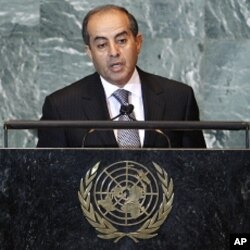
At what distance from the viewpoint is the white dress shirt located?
9.87ft

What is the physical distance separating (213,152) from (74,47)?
6.47 feet

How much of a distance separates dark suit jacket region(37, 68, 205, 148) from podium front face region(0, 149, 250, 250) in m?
0.34

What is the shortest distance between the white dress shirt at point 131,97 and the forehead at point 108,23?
159 millimetres

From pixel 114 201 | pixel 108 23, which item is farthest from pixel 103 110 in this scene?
pixel 114 201

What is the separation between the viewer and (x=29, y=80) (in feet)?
14.3

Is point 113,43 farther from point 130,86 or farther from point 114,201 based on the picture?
point 114,201

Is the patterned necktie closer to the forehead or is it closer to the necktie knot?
the necktie knot

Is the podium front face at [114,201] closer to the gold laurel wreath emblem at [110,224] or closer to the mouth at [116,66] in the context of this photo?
the gold laurel wreath emblem at [110,224]

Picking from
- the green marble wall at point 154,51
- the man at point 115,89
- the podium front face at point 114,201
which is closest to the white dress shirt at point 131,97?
the man at point 115,89

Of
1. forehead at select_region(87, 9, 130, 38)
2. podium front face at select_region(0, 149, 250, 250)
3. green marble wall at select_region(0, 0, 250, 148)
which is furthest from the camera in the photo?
green marble wall at select_region(0, 0, 250, 148)

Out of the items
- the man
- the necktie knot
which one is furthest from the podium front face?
the necktie knot

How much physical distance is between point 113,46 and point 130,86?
148 millimetres

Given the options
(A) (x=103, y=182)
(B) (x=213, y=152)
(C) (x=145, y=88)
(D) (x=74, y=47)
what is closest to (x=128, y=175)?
(A) (x=103, y=182)

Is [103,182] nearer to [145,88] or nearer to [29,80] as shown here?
[145,88]
